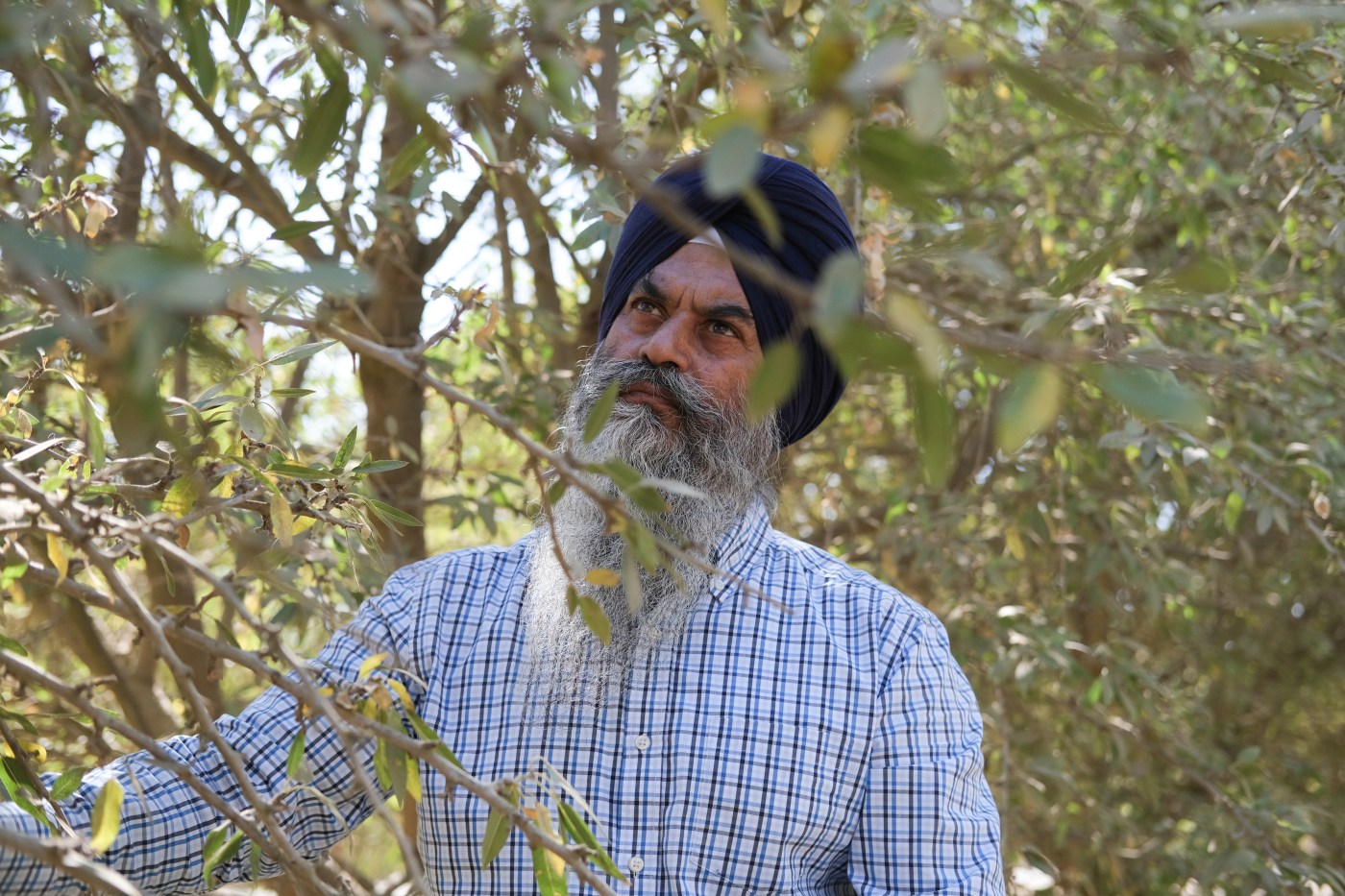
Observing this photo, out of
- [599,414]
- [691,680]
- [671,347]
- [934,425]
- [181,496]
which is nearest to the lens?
[934,425]

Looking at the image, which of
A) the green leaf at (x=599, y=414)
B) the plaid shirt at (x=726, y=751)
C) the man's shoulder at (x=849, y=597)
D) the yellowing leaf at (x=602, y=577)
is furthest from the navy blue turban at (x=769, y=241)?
the green leaf at (x=599, y=414)

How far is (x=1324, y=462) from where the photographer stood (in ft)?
8.45

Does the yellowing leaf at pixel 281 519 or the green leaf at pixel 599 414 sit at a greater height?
the green leaf at pixel 599 414

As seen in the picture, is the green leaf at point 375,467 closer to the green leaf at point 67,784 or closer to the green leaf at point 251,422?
the green leaf at point 251,422

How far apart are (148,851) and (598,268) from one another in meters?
1.62

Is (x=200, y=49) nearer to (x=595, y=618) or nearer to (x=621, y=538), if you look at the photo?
(x=595, y=618)

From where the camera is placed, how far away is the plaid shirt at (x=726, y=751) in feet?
5.16

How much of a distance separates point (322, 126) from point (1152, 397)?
571 mm

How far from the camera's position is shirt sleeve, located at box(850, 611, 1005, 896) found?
1563 mm

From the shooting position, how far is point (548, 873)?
960mm

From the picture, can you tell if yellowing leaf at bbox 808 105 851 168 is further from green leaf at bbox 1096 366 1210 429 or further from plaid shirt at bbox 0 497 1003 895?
plaid shirt at bbox 0 497 1003 895

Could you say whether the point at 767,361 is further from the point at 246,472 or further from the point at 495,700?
the point at 495,700

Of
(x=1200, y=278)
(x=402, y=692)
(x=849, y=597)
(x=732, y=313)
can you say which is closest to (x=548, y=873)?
(x=402, y=692)

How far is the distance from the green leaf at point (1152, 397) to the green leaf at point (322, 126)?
1.76 ft
